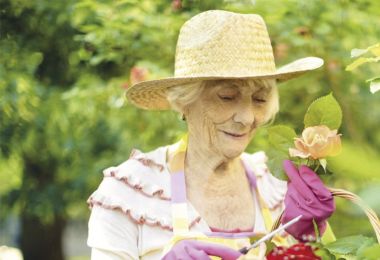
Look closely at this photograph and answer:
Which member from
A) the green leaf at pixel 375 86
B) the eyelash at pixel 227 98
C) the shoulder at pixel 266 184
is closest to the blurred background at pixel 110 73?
the shoulder at pixel 266 184

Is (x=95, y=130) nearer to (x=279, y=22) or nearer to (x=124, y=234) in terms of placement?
(x=279, y=22)

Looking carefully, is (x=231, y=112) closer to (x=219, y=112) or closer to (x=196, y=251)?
(x=219, y=112)

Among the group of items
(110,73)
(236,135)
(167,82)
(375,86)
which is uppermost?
(375,86)

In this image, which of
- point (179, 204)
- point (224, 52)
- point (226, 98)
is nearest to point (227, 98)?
point (226, 98)

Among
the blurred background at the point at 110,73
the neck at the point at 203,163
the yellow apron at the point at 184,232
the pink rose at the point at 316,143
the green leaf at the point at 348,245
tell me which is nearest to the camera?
the green leaf at the point at 348,245

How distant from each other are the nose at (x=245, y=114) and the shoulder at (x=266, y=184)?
0.28 m

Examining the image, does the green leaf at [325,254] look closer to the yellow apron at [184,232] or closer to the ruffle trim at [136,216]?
the yellow apron at [184,232]

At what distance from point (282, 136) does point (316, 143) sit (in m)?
0.13

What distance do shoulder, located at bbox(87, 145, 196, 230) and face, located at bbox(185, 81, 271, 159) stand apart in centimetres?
17

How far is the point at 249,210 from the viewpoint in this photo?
2.47 meters

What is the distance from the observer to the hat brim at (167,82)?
2.28 m

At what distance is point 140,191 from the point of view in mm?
2348

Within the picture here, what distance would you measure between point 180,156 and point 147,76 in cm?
153

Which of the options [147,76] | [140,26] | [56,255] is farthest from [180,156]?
[56,255]
